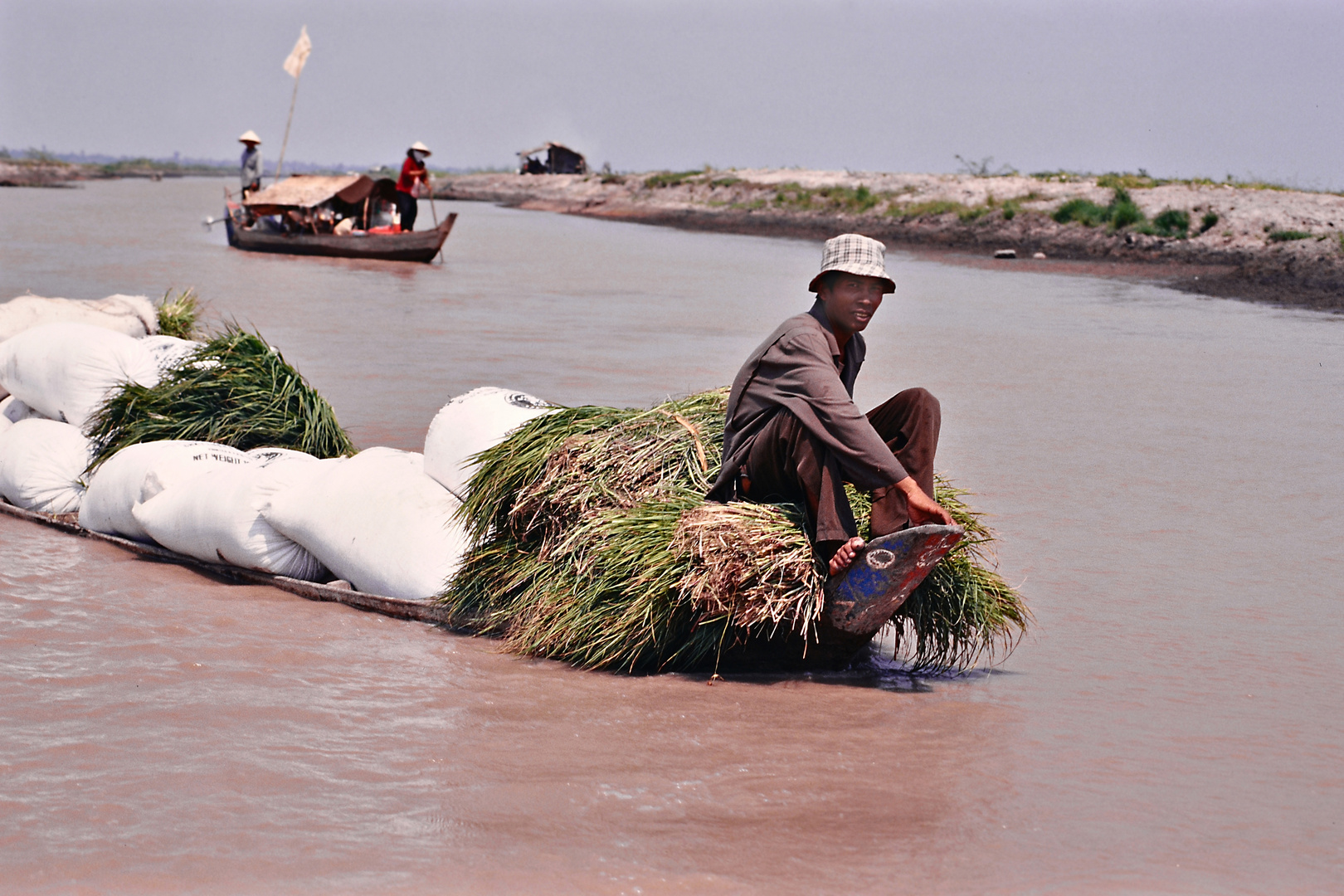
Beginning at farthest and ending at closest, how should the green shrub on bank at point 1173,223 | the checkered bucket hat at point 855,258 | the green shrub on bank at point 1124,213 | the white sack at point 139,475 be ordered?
the green shrub on bank at point 1124,213
the green shrub on bank at point 1173,223
the white sack at point 139,475
the checkered bucket hat at point 855,258

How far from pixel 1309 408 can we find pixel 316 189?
48.5ft

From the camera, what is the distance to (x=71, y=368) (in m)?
5.35

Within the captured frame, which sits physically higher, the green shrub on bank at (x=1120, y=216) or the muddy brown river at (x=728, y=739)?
the green shrub on bank at (x=1120, y=216)

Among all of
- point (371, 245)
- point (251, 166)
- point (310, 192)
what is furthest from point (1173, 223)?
point (251, 166)

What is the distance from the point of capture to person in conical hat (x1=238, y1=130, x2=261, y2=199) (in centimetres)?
1931

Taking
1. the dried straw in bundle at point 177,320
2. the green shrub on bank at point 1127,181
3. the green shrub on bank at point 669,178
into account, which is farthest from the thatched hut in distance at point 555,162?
the dried straw in bundle at point 177,320

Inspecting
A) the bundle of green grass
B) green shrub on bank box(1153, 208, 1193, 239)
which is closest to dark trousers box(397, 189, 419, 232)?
green shrub on bank box(1153, 208, 1193, 239)

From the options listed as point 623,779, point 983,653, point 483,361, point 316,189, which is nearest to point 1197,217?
point 316,189

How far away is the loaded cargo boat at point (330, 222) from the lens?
19.2 metres

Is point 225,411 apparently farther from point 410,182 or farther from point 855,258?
point 410,182

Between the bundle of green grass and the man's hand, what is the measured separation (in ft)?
0.95

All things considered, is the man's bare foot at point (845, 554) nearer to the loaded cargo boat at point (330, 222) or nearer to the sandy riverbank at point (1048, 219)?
the sandy riverbank at point (1048, 219)

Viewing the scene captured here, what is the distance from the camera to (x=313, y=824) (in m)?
2.67

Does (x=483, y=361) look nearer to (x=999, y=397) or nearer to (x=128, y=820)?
(x=999, y=397)
